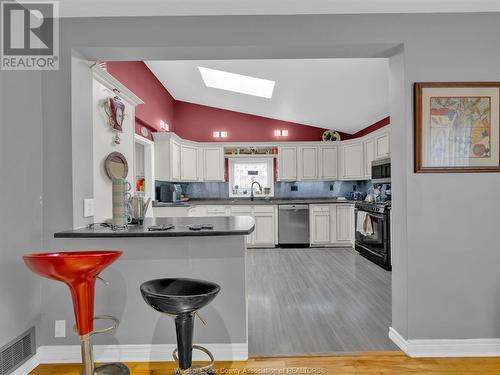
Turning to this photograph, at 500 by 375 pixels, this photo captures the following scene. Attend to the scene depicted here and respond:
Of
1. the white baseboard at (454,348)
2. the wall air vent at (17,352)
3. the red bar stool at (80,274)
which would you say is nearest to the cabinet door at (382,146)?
the white baseboard at (454,348)

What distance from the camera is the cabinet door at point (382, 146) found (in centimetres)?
455

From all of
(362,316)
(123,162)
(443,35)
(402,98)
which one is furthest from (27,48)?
(362,316)

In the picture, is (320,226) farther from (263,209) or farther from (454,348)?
(454,348)

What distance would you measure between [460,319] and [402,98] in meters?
1.70

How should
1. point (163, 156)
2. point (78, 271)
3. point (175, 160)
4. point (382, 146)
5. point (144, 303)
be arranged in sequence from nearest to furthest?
1. point (78, 271)
2. point (144, 303)
3. point (382, 146)
4. point (163, 156)
5. point (175, 160)

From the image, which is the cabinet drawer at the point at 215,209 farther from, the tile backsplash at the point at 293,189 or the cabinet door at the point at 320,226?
the cabinet door at the point at 320,226

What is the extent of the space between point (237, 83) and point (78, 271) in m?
4.11

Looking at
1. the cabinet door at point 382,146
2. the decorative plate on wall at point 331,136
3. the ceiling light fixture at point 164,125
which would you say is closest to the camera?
the cabinet door at point 382,146

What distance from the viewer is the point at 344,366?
200 cm

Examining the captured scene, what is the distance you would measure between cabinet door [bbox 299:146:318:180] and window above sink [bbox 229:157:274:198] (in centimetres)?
72

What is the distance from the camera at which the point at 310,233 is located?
230 inches

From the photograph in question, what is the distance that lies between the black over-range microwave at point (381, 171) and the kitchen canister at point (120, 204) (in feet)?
12.2

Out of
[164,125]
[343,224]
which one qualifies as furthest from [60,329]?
[343,224]

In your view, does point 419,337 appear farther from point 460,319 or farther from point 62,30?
point 62,30
